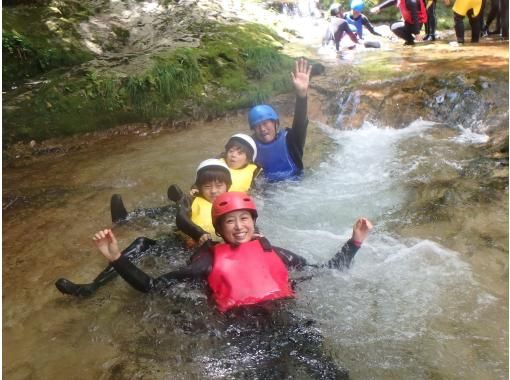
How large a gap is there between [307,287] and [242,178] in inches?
71.8

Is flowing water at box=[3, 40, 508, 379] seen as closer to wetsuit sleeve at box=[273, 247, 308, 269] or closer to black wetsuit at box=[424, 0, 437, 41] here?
wetsuit sleeve at box=[273, 247, 308, 269]

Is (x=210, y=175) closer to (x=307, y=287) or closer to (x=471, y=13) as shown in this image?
(x=307, y=287)

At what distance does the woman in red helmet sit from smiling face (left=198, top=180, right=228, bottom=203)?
2.86 feet

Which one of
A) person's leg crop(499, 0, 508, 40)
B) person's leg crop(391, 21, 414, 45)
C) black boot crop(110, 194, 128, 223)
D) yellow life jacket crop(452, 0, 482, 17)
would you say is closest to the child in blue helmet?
black boot crop(110, 194, 128, 223)

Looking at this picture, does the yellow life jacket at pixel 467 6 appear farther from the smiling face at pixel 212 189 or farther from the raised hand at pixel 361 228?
the raised hand at pixel 361 228

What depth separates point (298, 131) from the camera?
5.49 m

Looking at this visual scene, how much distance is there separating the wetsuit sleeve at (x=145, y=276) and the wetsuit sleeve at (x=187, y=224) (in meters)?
0.49

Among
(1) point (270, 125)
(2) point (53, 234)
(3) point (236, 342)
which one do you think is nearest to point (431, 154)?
(1) point (270, 125)

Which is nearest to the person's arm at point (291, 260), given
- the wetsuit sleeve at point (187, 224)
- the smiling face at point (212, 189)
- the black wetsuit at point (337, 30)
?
the wetsuit sleeve at point (187, 224)

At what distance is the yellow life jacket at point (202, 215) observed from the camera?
14.1ft

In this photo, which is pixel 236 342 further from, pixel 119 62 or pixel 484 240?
pixel 119 62

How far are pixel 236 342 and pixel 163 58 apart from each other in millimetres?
7239

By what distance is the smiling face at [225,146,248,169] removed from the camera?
5.19m

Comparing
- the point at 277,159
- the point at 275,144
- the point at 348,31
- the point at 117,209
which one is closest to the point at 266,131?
the point at 275,144
